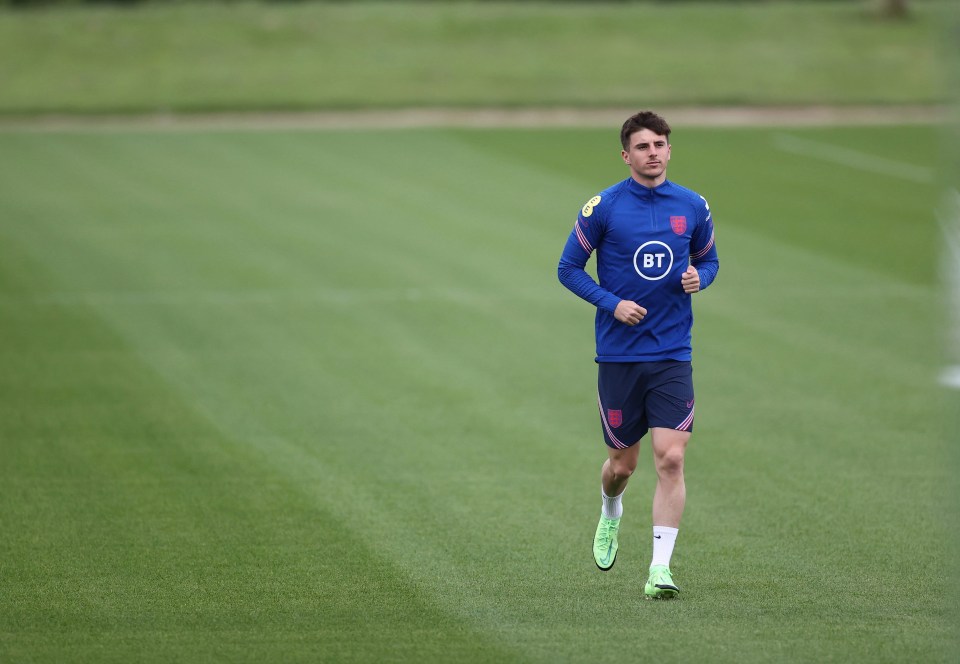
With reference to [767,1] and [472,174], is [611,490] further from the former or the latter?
[767,1]

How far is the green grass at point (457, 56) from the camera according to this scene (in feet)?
120

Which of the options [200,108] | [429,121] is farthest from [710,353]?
[200,108]

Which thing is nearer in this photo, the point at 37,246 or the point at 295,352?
the point at 295,352

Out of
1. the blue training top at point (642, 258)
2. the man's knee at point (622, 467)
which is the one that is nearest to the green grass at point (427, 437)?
the man's knee at point (622, 467)

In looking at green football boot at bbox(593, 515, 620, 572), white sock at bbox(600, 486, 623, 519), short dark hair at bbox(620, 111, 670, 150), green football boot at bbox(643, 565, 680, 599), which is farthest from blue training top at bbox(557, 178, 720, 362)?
green football boot at bbox(643, 565, 680, 599)

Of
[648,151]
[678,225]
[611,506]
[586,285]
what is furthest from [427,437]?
[648,151]

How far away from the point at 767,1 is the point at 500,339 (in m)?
35.5

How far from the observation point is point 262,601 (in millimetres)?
8078

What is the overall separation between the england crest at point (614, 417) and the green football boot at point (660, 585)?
818mm

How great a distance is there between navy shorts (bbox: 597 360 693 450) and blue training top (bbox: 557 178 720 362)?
0.21 feet

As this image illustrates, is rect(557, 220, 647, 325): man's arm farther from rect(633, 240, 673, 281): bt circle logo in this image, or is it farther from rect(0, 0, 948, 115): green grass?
rect(0, 0, 948, 115): green grass

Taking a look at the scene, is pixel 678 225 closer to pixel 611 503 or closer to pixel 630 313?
pixel 630 313

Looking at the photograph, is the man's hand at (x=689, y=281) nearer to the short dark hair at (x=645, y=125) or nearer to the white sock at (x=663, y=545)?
the short dark hair at (x=645, y=125)

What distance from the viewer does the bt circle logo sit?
319 inches
